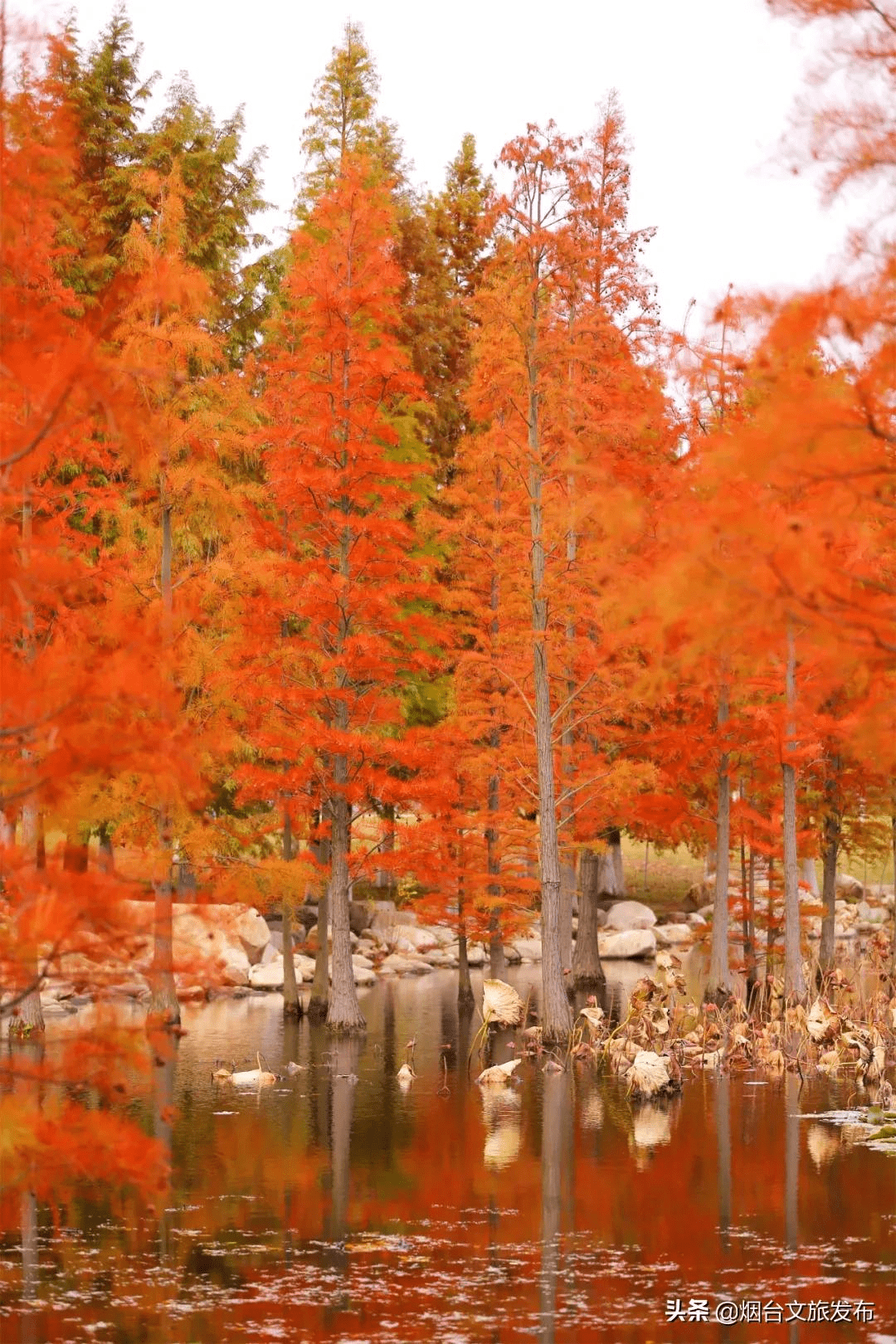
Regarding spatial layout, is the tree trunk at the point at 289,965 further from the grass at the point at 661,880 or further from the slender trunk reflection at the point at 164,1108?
the grass at the point at 661,880

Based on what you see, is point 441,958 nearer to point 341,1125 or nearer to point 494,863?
point 494,863

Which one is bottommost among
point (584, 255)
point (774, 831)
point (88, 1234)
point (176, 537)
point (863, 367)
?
point (88, 1234)

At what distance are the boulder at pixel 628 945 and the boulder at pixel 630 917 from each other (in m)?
1.90

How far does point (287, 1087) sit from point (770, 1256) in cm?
917

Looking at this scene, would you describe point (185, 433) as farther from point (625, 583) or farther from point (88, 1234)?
point (625, 583)

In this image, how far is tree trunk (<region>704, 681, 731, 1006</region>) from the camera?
1017 inches

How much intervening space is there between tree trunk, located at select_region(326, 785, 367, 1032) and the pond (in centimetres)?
466

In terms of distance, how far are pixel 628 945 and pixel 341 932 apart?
51.5 feet

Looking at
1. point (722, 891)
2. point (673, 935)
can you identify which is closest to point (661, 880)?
point (673, 935)

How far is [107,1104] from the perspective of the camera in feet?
57.5

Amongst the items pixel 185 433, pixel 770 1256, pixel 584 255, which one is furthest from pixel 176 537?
pixel 770 1256

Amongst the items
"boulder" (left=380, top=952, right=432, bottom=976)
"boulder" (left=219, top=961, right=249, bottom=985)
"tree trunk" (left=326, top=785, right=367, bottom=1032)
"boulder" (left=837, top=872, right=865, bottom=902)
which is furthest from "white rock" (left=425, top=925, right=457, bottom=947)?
"tree trunk" (left=326, top=785, right=367, bottom=1032)

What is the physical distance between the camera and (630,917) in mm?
41062

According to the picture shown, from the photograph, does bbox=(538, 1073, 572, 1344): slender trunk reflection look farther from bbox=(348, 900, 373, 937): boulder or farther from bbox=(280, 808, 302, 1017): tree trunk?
bbox=(348, 900, 373, 937): boulder
